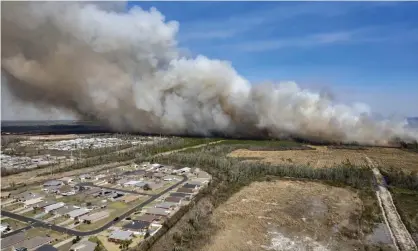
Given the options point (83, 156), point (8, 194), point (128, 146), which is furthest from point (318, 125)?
point (8, 194)

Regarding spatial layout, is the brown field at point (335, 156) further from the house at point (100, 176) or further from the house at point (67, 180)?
the house at point (67, 180)

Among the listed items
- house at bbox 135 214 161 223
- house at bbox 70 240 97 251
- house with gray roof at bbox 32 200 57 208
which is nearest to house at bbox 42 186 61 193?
house with gray roof at bbox 32 200 57 208

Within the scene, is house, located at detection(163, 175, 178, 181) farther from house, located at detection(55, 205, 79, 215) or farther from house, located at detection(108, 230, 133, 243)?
house, located at detection(108, 230, 133, 243)

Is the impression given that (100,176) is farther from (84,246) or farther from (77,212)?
(84,246)

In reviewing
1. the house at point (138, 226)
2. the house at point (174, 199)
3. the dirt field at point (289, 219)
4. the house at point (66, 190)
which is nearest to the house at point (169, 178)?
the house at point (174, 199)

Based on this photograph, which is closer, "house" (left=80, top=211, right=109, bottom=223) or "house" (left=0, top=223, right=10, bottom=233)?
"house" (left=0, top=223, right=10, bottom=233)

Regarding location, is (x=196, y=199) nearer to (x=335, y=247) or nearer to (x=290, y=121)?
(x=335, y=247)

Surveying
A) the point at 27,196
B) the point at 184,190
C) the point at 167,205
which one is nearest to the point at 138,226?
the point at 167,205
